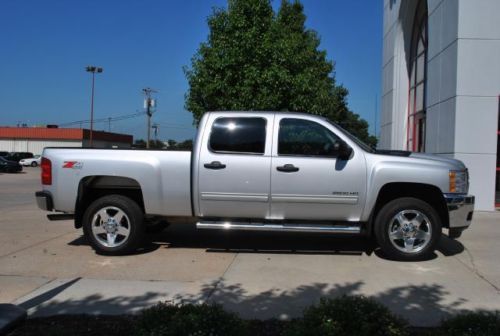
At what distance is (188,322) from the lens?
349 cm

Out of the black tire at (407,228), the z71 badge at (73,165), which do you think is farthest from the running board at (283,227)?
the z71 badge at (73,165)

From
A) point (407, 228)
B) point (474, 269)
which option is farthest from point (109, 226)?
Answer: point (474, 269)

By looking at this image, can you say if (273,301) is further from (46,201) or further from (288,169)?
(46,201)

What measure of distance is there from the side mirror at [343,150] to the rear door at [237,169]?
35.6 inches

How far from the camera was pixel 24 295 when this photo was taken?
5227 mm

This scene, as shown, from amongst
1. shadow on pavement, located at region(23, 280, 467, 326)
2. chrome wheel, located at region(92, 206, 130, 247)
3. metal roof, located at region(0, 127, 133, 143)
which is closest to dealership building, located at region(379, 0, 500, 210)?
shadow on pavement, located at region(23, 280, 467, 326)

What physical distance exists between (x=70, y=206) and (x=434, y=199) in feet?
16.3

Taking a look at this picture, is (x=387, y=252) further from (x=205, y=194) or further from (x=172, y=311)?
(x=172, y=311)

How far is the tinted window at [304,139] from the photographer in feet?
22.6

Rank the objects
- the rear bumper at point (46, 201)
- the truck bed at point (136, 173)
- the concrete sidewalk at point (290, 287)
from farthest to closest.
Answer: the rear bumper at point (46, 201) → the truck bed at point (136, 173) → the concrete sidewalk at point (290, 287)

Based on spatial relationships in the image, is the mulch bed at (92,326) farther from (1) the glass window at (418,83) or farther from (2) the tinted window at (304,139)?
(1) the glass window at (418,83)

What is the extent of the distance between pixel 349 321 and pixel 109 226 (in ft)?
14.2

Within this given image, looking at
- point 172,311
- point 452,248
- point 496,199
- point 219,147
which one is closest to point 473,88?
point 496,199

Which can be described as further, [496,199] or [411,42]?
[411,42]
